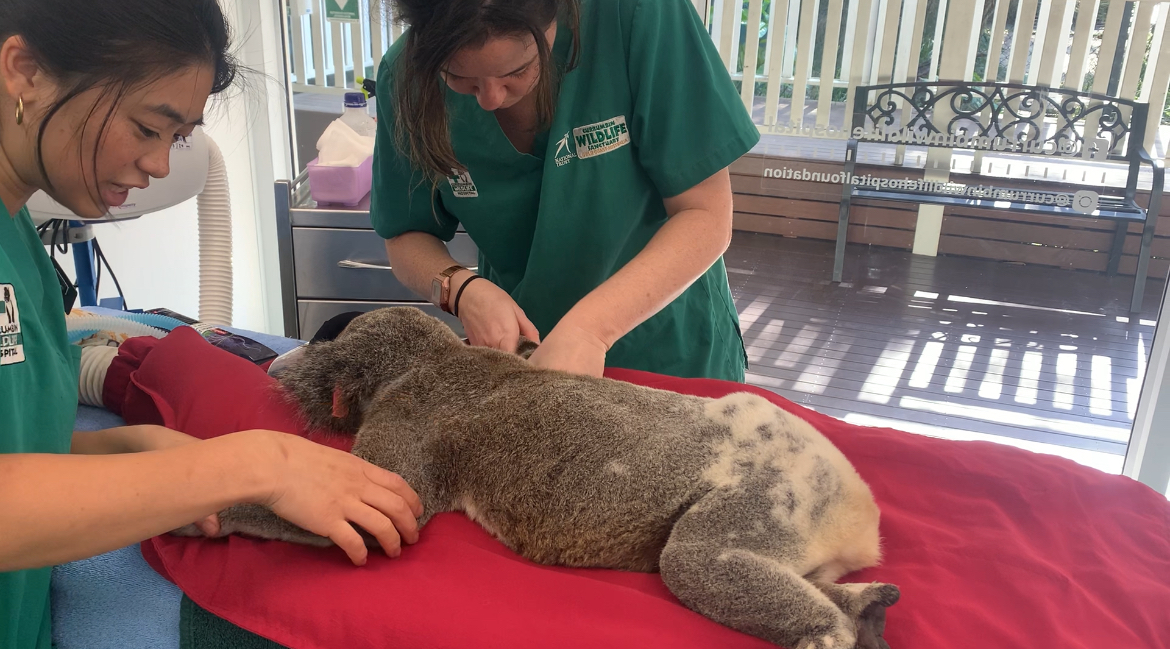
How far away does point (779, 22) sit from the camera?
8.64 feet

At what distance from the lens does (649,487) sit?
3.16ft

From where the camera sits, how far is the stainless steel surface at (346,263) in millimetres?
2570

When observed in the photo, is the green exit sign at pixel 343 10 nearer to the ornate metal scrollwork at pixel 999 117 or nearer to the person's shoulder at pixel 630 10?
the ornate metal scrollwork at pixel 999 117

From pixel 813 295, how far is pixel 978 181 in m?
0.65

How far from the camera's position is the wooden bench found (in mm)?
2428

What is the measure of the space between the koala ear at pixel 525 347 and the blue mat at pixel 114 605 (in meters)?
0.56

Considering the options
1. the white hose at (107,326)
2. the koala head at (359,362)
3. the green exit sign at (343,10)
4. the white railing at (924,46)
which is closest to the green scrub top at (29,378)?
the koala head at (359,362)

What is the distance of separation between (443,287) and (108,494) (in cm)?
79

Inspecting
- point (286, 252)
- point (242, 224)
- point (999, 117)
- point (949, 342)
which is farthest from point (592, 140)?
point (242, 224)

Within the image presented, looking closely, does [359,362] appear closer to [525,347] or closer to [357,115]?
[525,347]

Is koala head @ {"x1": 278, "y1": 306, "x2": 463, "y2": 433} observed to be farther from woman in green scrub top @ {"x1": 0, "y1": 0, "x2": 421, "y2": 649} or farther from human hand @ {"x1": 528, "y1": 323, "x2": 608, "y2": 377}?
woman in green scrub top @ {"x1": 0, "y1": 0, "x2": 421, "y2": 649}

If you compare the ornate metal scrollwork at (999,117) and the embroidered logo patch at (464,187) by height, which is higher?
the ornate metal scrollwork at (999,117)

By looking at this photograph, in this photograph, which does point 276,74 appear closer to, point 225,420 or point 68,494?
point 225,420

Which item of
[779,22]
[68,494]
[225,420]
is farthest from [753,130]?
[779,22]
